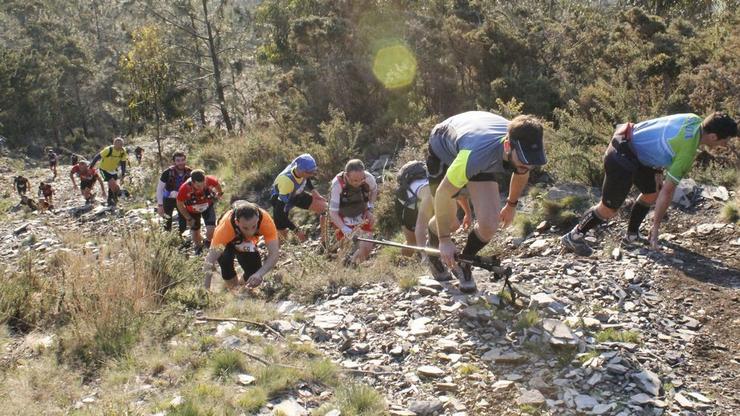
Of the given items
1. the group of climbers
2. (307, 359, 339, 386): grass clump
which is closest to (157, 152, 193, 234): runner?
the group of climbers

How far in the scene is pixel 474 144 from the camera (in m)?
4.33

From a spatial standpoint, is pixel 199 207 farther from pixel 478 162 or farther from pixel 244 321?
pixel 478 162

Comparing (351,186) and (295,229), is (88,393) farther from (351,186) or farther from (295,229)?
(295,229)

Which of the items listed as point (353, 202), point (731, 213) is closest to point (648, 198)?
point (731, 213)

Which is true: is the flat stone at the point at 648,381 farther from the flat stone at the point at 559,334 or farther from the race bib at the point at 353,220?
the race bib at the point at 353,220

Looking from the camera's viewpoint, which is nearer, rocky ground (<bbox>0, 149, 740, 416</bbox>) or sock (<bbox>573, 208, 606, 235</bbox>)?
rocky ground (<bbox>0, 149, 740, 416</bbox>)

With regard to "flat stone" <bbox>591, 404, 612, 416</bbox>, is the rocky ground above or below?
above

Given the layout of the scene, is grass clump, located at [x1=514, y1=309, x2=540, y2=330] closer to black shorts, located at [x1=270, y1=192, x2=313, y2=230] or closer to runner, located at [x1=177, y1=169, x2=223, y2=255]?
black shorts, located at [x1=270, y1=192, x2=313, y2=230]

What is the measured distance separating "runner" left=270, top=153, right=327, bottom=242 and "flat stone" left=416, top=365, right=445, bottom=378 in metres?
4.23

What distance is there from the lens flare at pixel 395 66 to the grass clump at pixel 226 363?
1193cm

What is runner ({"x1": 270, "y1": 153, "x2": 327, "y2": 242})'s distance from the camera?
8398 millimetres

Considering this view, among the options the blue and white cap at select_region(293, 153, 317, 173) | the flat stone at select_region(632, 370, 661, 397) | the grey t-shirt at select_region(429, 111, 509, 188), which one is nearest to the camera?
the flat stone at select_region(632, 370, 661, 397)

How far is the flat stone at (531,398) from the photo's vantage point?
12.3 feet

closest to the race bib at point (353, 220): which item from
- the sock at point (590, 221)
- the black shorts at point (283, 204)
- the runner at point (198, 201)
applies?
the black shorts at point (283, 204)
